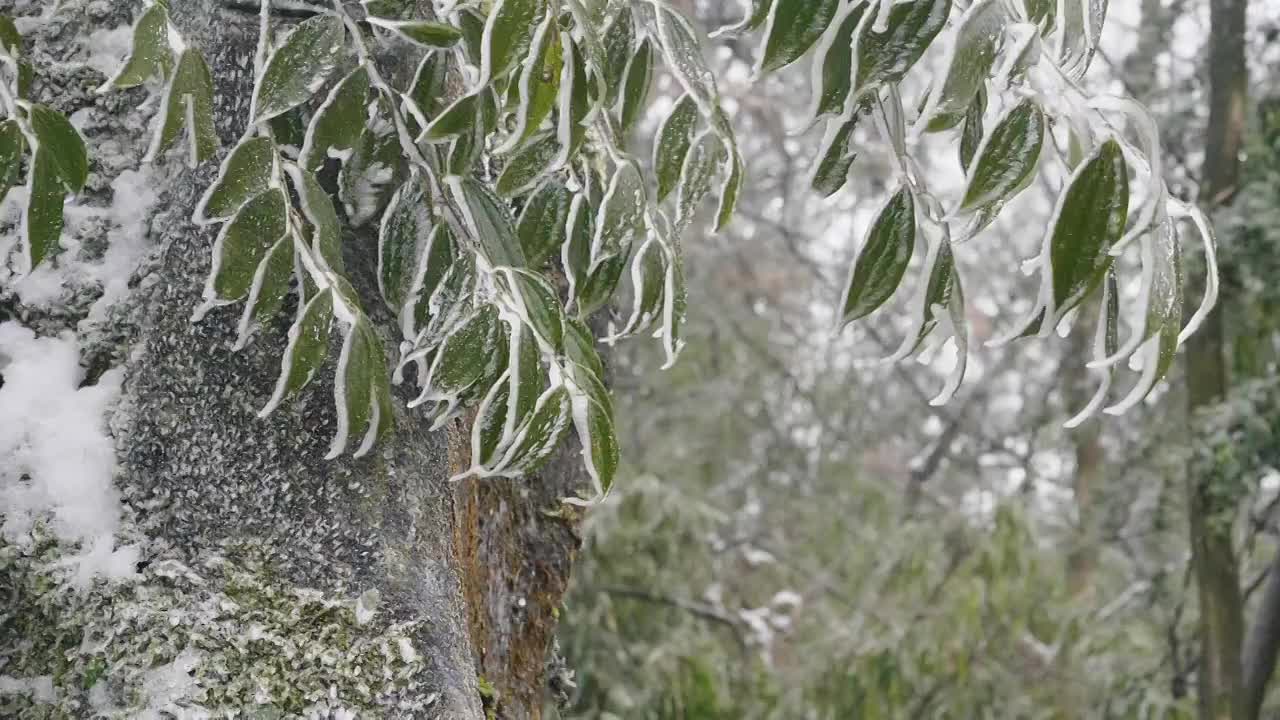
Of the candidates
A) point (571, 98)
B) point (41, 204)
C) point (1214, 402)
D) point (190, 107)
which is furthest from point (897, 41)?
point (1214, 402)

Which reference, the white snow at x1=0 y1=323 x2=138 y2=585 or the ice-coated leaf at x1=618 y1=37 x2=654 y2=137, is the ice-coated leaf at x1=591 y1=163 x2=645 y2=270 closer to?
the ice-coated leaf at x1=618 y1=37 x2=654 y2=137

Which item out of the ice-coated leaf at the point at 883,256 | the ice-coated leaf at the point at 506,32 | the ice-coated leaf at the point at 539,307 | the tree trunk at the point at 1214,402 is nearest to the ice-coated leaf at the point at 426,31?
the ice-coated leaf at the point at 506,32

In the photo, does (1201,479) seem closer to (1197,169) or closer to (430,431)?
(1197,169)

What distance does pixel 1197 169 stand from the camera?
2592 mm

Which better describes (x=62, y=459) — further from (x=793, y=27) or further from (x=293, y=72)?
(x=793, y=27)

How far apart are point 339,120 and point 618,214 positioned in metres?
0.18

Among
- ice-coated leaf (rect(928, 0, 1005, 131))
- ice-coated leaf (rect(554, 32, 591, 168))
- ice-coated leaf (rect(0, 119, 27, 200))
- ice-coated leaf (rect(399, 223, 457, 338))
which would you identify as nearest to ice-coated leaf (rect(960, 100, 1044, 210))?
ice-coated leaf (rect(928, 0, 1005, 131))

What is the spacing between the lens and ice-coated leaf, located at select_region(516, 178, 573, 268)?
821 millimetres

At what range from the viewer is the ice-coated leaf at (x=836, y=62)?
57cm

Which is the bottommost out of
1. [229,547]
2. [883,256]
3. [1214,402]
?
[1214,402]

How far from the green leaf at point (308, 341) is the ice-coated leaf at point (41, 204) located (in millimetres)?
170

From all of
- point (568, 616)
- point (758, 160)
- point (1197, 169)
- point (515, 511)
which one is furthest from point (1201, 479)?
point (758, 160)

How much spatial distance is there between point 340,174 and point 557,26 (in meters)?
0.21

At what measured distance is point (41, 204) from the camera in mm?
675
